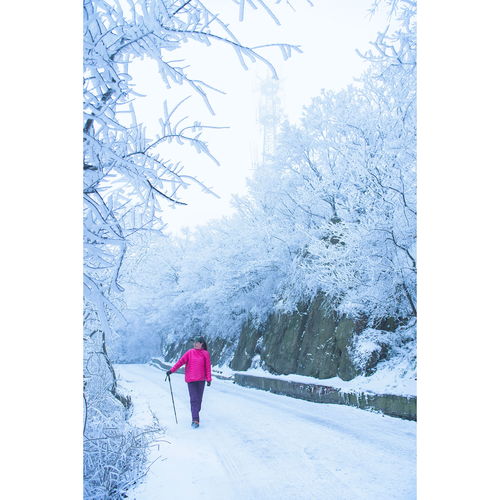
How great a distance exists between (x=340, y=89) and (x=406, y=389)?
12.1 meters

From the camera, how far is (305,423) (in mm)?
7699

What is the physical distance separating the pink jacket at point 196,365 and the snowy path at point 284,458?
0.87m

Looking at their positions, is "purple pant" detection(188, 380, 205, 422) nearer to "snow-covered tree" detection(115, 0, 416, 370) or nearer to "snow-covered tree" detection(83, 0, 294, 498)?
"snow-covered tree" detection(115, 0, 416, 370)

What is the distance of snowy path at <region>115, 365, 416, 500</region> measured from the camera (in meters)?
4.08

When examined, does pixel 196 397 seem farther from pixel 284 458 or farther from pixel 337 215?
pixel 337 215

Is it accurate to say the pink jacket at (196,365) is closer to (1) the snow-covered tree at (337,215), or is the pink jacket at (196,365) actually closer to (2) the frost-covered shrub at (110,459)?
(2) the frost-covered shrub at (110,459)

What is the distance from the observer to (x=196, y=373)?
26.3 ft

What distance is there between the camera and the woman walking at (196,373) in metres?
7.80

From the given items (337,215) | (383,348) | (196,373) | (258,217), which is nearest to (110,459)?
(196,373)

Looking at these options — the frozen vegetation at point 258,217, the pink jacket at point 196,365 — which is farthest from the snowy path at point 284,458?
the pink jacket at point 196,365

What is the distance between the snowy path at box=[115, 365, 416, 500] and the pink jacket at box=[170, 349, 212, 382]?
869 mm
